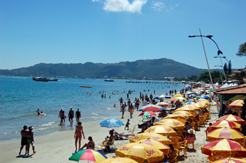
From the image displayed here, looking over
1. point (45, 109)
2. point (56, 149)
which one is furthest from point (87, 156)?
point (45, 109)

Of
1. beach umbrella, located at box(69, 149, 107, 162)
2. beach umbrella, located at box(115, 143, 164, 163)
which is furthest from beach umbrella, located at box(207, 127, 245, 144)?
beach umbrella, located at box(69, 149, 107, 162)

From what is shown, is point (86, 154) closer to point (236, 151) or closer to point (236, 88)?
point (236, 151)

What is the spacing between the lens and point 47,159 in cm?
913

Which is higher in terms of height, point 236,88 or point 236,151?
point 236,88

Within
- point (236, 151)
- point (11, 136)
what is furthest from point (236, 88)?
point (11, 136)

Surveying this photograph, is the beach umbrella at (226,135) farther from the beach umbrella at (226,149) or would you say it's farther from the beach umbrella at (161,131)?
the beach umbrella at (161,131)

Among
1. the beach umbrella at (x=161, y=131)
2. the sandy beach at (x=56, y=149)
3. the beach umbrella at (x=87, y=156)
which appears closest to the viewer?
the beach umbrella at (x=87, y=156)

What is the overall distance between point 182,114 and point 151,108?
11.5 ft

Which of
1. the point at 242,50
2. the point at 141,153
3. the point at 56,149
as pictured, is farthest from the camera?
the point at 242,50

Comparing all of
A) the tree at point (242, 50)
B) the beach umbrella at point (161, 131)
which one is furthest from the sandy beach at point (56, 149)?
the tree at point (242, 50)

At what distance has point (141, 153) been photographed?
561 centimetres

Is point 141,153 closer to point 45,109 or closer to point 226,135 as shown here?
point 226,135

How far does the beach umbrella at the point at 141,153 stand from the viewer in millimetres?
5551

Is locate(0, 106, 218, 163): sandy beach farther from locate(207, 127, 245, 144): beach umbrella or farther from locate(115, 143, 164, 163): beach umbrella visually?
locate(115, 143, 164, 163): beach umbrella
